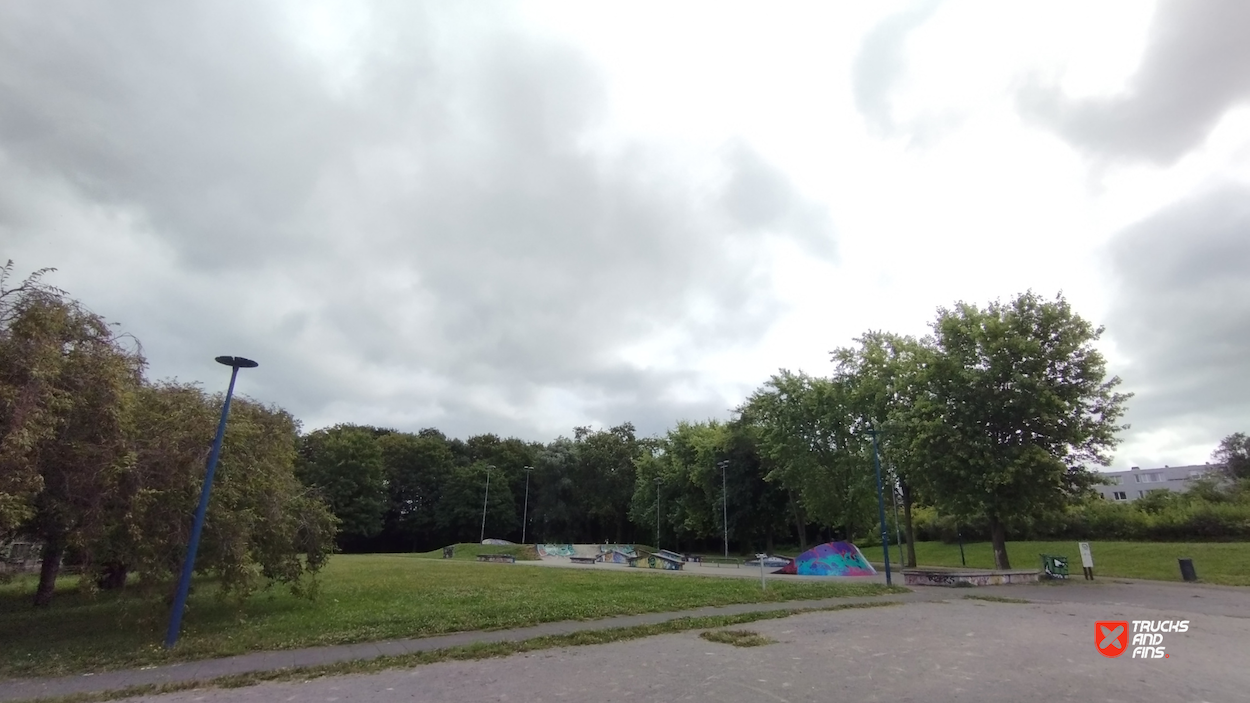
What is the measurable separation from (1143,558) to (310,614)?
37383 millimetres

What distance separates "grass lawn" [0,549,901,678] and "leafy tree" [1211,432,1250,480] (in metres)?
61.0

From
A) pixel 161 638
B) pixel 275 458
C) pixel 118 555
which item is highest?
pixel 275 458

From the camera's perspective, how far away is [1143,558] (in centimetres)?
3072

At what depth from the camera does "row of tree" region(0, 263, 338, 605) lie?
998 centimetres

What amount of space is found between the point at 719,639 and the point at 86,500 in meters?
11.7

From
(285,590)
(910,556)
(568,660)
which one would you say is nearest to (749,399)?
(910,556)

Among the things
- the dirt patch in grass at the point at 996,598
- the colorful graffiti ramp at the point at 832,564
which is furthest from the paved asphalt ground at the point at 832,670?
the colorful graffiti ramp at the point at 832,564

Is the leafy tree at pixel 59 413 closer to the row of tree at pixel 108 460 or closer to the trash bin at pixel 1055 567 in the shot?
the row of tree at pixel 108 460

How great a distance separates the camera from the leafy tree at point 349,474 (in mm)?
68500

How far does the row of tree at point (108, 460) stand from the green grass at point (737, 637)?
945cm

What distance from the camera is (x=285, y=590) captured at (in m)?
19.1

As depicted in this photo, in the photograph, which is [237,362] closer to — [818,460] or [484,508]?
[818,460]

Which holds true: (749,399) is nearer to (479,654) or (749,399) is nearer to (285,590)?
(285,590)

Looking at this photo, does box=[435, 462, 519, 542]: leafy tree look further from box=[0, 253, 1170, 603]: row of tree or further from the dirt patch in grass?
the dirt patch in grass
